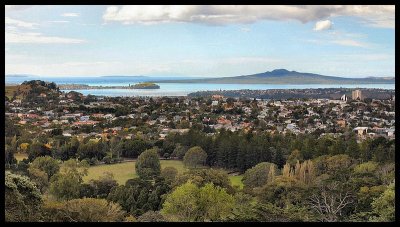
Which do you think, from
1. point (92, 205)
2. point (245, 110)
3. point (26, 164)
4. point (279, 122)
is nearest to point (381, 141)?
point (279, 122)

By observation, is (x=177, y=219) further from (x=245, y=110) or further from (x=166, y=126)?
(x=245, y=110)

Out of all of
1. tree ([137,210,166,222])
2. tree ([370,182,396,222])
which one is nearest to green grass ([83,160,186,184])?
tree ([137,210,166,222])

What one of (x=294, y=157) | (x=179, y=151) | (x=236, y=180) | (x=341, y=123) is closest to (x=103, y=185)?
(x=179, y=151)

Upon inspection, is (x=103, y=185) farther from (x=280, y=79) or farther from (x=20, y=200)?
(x=280, y=79)

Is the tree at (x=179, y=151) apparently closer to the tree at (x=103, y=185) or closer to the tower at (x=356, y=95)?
the tree at (x=103, y=185)

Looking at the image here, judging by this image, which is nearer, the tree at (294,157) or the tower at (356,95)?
the tree at (294,157)

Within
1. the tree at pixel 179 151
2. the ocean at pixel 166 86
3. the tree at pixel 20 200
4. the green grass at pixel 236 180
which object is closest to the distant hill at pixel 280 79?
the ocean at pixel 166 86
